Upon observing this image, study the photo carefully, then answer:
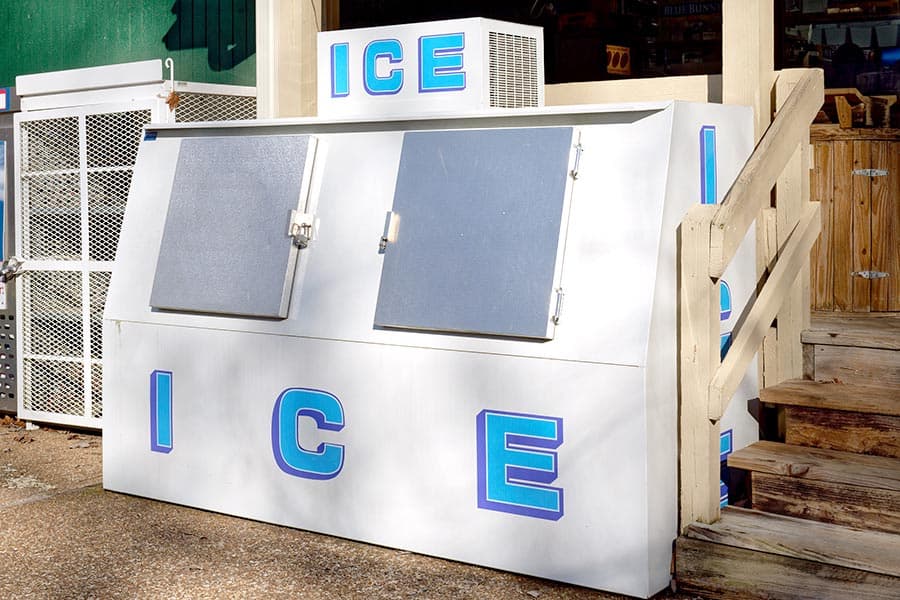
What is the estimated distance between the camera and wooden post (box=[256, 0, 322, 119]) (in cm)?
597

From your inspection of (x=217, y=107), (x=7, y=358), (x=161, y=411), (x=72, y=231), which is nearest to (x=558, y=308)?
(x=161, y=411)

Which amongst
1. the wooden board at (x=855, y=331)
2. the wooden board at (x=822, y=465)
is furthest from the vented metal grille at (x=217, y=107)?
the wooden board at (x=822, y=465)

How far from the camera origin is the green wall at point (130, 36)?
6988mm

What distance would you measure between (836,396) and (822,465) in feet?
1.24

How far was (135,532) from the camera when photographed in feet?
15.6

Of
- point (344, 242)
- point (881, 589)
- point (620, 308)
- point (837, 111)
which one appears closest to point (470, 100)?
point (344, 242)

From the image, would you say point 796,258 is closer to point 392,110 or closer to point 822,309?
point 822,309

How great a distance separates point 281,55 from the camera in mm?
5977

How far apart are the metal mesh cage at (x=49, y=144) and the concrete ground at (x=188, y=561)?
208 centimetres

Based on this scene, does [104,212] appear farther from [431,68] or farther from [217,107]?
[431,68]

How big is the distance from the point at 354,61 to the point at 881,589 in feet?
9.74

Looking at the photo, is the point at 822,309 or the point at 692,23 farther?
the point at 692,23

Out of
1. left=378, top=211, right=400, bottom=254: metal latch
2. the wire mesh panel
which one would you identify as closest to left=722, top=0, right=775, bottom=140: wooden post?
left=378, top=211, right=400, bottom=254: metal latch

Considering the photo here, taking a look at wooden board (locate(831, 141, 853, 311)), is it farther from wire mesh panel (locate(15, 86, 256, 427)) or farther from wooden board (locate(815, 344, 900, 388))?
wire mesh panel (locate(15, 86, 256, 427))
